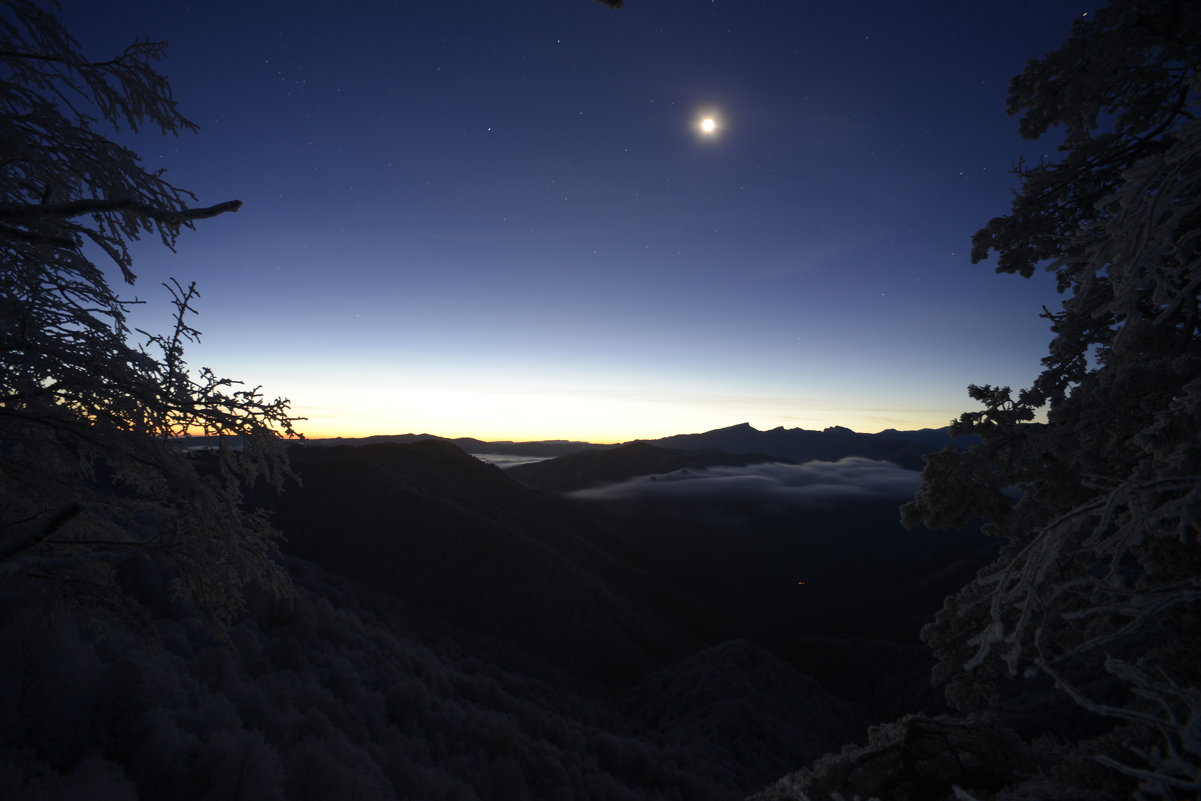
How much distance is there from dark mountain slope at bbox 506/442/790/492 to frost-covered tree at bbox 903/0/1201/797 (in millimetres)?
149891

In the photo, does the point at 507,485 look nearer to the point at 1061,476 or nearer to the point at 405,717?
the point at 405,717

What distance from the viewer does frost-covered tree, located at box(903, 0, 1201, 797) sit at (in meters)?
2.41

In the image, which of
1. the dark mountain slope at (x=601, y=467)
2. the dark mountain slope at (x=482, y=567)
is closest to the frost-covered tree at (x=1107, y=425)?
the dark mountain slope at (x=482, y=567)

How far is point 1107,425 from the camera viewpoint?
4.48 m

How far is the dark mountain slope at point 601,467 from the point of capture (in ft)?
535

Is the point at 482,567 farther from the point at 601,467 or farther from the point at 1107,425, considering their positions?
the point at 601,467

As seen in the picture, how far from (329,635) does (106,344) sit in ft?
35.8

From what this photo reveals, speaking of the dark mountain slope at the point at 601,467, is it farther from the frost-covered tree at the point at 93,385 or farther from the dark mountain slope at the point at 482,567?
the frost-covered tree at the point at 93,385

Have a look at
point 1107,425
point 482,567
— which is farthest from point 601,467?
point 1107,425

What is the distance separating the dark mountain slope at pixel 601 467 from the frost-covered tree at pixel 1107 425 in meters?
150

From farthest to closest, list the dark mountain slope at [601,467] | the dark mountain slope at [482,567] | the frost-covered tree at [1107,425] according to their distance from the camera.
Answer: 1. the dark mountain slope at [601,467]
2. the dark mountain slope at [482,567]
3. the frost-covered tree at [1107,425]

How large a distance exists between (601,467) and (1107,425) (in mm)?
168546

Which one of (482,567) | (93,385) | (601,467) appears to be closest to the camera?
(93,385)

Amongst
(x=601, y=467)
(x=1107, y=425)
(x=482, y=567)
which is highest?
(x=1107, y=425)
